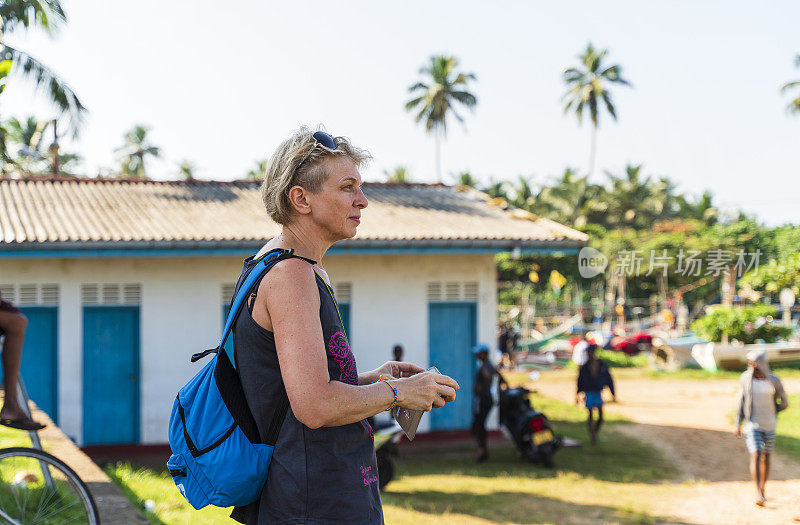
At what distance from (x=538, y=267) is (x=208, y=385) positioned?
126 ft

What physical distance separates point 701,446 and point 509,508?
5.27 metres

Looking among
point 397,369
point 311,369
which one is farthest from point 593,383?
point 311,369

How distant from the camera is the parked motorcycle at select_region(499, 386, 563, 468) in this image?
34.3 feet

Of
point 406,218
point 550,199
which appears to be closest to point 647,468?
point 406,218

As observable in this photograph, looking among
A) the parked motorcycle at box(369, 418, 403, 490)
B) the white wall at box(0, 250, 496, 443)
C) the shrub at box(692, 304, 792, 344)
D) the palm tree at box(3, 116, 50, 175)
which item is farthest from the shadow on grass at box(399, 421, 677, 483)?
the palm tree at box(3, 116, 50, 175)

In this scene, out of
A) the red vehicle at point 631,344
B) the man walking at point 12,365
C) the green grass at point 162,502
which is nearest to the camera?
the man walking at point 12,365

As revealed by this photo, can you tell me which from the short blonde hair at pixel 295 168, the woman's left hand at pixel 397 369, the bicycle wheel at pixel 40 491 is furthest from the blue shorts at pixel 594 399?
the short blonde hair at pixel 295 168

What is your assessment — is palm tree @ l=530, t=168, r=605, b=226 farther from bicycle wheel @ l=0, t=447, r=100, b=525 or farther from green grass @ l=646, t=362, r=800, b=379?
bicycle wheel @ l=0, t=447, r=100, b=525

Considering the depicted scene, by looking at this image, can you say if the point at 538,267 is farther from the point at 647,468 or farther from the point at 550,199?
the point at 647,468

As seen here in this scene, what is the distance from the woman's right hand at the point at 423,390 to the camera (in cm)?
183

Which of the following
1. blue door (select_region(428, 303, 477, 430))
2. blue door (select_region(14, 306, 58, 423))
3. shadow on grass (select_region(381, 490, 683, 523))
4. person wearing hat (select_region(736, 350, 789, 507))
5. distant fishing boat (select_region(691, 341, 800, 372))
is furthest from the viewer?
distant fishing boat (select_region(691, 341, 800, 372))

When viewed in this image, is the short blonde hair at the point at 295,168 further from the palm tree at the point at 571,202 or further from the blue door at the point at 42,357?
the palm tree at the point at 571,202

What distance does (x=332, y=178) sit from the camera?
1.89m

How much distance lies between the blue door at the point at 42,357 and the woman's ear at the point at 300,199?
10.1 meters
